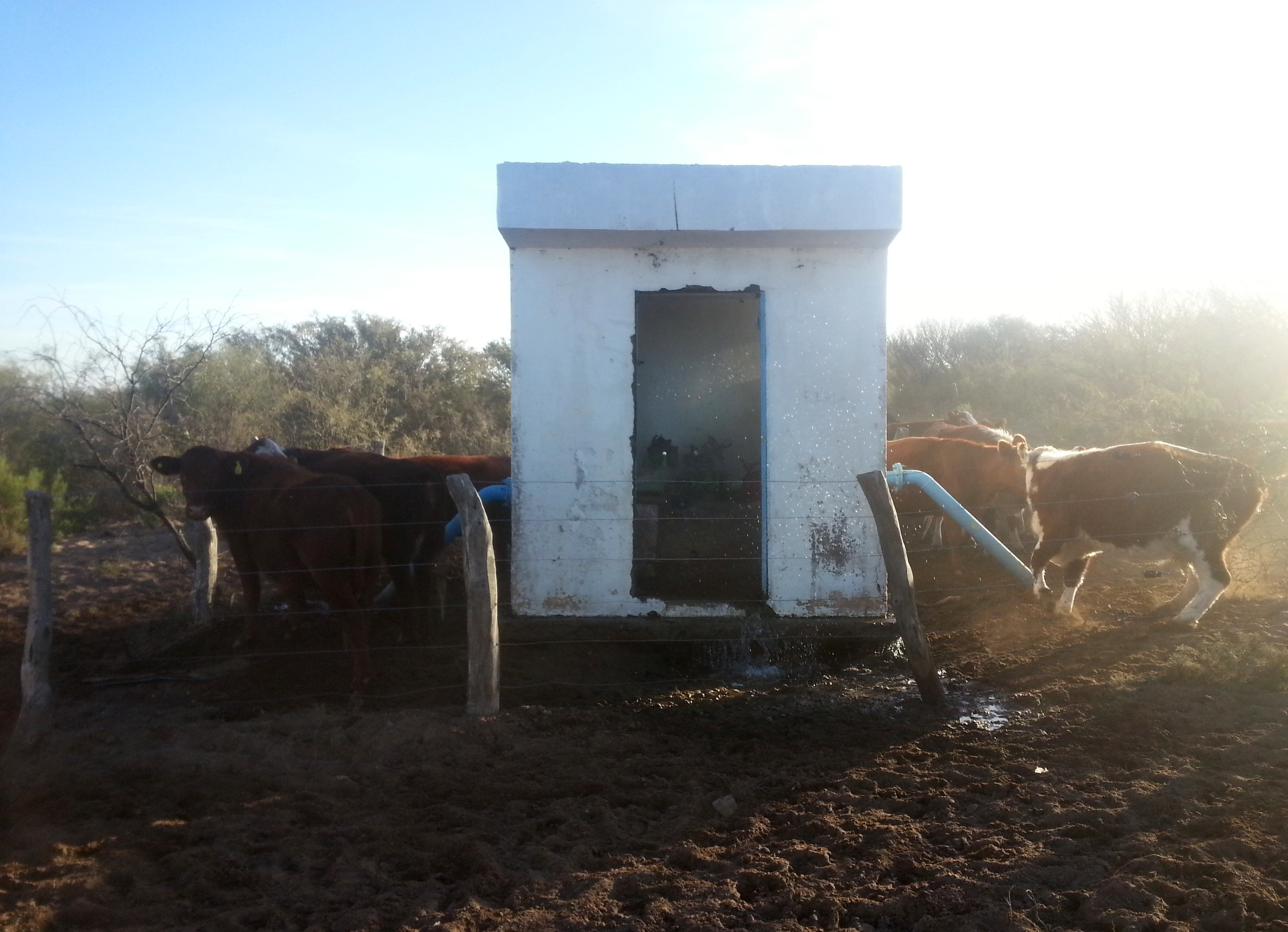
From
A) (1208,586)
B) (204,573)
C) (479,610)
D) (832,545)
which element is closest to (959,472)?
(1208,586)

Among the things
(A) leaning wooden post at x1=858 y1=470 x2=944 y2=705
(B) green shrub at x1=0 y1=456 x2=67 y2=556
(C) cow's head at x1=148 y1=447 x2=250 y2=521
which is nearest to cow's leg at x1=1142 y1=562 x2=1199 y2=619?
(A) leaning wooden post at x1=858 y1=470 x2=944 y2=705

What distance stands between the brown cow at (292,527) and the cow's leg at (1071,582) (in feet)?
17.9

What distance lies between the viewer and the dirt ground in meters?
3.19

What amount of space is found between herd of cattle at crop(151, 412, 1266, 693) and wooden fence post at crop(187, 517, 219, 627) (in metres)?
0.47

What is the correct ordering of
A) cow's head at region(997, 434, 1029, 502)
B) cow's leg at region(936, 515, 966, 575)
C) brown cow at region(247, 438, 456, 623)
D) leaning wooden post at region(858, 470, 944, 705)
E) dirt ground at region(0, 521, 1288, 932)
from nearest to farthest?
1. dirt ground at region(0, 521, 1288, 932)
2. leaning wooden post at region(858, 470, 944, 705)
3. brown cow at region(247, 438, 456, 623)
4. cow's head at region(997, 434, 1029, 502)
5. cow's leg at region(936, 515, 966, 575)

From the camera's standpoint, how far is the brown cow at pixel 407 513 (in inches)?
297

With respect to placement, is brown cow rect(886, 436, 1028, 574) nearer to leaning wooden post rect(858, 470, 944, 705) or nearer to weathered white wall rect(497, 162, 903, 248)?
weathered white wall rect(497, 162, 903, 248)

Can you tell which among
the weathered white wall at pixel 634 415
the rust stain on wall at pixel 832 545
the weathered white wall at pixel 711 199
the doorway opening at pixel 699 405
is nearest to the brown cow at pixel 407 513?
the weathered white wall at pixel 634 415

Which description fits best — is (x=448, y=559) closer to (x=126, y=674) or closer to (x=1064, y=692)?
(x=126, y=674)

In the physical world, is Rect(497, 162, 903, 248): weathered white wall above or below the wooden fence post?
above

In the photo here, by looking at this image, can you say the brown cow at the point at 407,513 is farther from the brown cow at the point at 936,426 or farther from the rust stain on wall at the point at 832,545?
the brown cow at the point at 936,426

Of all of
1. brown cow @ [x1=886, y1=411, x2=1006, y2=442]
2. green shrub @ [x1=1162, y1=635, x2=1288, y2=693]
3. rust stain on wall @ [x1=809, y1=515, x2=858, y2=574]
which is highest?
brown cow @ [x1=886, y1=411, x2=1006, y2=442]

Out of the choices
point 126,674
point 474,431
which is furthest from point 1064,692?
point 474,431

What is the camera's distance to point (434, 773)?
4445mm
